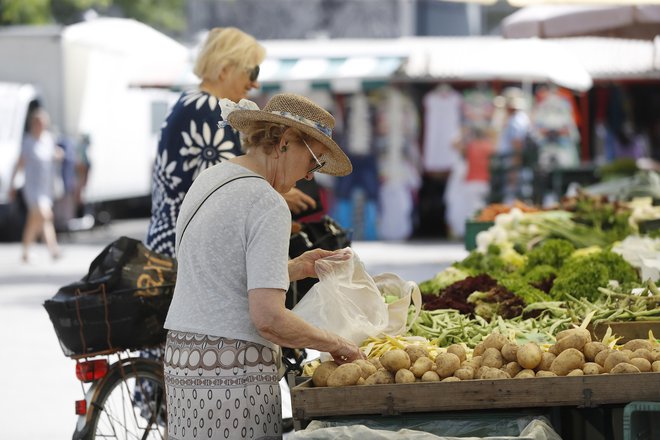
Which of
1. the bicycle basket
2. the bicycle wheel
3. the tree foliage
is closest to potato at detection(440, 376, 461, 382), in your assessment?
the bicycle basket

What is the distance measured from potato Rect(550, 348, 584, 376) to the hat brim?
103 centimetres

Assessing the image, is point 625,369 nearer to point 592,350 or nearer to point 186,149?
point 592,350

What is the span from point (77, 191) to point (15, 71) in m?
2.43

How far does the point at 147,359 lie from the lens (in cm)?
598

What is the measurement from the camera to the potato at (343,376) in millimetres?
4367

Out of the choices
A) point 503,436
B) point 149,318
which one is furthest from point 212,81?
point 503,436

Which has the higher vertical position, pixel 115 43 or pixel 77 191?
pixel 115 43

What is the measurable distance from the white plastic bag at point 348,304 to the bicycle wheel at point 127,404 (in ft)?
4.49

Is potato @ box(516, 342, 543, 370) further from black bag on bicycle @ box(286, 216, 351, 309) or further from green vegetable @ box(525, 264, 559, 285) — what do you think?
green vegetable @ box(525, 264, 559, 285)

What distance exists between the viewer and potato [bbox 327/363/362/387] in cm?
437

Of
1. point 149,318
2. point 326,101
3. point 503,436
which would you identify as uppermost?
point 326,101

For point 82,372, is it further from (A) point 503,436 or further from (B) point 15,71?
(B) point 15,71

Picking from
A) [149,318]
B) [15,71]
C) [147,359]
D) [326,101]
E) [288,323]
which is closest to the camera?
[288,323]

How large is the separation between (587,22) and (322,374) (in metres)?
7.27
